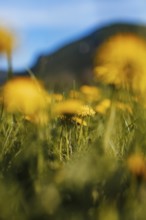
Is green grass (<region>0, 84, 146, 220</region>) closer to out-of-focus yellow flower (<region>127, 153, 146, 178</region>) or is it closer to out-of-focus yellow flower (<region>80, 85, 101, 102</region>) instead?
out-of-focus yellow flower (<region>127, 153, 146, 178</region>)

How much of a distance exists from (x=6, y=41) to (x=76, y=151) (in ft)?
1.47

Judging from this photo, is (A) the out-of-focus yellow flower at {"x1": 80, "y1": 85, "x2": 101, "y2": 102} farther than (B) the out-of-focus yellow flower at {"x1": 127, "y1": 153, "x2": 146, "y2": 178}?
Yes

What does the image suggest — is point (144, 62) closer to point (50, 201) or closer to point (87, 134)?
point (87, 134)

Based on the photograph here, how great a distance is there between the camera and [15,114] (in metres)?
2.81

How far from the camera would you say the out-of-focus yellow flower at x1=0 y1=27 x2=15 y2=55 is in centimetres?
218

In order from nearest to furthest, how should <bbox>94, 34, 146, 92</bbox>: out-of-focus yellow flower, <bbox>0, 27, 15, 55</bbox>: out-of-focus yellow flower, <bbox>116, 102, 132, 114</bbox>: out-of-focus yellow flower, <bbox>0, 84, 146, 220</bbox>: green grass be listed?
<bbox>0, 84, 146, 220</bbox>: green grass
<bbox>94, 34, 146, 92</bbox>: out-of-focus yellow flower
<bbox>0, 27, 15, 55</bbox>: out-of-focus yellow flower
<bbox>116, 102, 132, 114</bbox>: out-of-focus yellow flower

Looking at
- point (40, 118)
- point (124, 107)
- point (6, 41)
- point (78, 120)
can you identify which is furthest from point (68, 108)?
point (124, 107)

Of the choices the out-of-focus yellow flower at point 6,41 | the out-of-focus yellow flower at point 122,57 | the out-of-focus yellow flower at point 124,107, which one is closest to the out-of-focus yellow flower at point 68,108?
the out-of-focus yellow flower at point 122,57

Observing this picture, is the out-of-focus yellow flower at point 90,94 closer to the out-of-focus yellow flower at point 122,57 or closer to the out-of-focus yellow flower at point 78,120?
the out-of-focus yellow flower at point 78,120

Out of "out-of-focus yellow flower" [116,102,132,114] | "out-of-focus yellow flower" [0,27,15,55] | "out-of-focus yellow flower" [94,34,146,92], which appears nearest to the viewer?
"out-of-focus yellow flower" [94,34,146,92]

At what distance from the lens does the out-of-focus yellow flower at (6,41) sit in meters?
2.18

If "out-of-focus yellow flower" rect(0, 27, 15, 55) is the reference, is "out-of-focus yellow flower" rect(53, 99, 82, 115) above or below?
below

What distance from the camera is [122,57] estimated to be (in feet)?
6.81

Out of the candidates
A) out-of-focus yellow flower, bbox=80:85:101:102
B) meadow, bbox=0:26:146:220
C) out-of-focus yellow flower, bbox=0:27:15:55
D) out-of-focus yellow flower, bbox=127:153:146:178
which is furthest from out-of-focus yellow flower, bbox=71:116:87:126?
out-of-focus yellow flower, bbox=80:85:101:102
